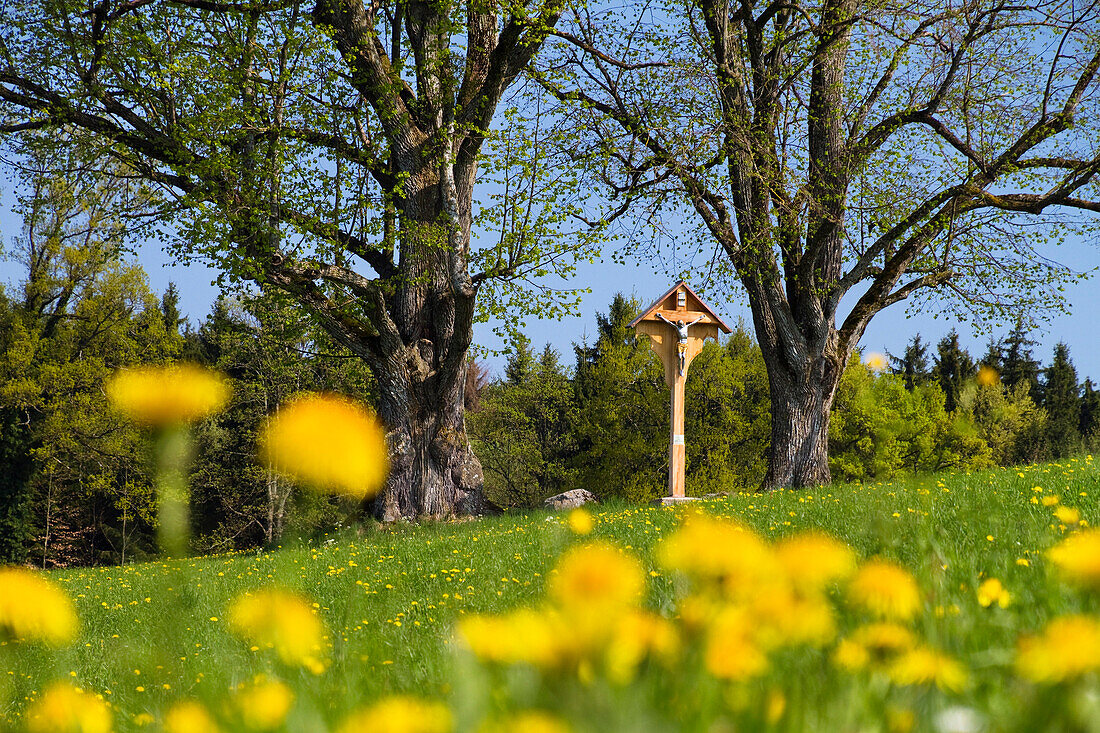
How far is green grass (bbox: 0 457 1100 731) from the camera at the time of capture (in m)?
1.21

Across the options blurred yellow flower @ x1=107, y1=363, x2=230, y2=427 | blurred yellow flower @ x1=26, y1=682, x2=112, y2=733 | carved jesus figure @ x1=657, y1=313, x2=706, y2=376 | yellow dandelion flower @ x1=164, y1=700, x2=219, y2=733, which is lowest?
blurred yellow flower @ x1=26, y1=682, x2=112, y2=733

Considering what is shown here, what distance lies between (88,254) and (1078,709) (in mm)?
26792

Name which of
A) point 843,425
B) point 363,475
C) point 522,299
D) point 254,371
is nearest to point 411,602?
point 363,475

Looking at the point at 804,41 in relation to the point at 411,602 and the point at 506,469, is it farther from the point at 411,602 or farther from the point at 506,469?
the point at 506,469

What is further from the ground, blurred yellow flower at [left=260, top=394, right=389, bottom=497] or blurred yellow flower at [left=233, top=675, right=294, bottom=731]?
blurred yellow flower at [left=260, top=394, right=389, bottom=497]

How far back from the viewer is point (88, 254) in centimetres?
2358

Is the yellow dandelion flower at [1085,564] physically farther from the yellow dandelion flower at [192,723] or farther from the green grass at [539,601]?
the yellow dandelion flower at [192,723]

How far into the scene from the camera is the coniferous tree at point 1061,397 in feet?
121

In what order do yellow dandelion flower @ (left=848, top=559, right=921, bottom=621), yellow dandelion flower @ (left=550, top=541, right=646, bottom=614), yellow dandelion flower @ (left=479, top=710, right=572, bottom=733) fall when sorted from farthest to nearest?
yellow dandelion flower @ (left=848, top=559, right=921, bottom=621) < yellow dandelion flower @ (left=550, top=541, right=646, bottom=614) < yellow dandelion flower @ (left=479, top=710, right=572, bottom=733)

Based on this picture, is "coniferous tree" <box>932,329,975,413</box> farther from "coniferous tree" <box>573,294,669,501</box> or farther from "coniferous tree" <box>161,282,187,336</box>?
"coniferous tree" <box>161,282,187,336</box>

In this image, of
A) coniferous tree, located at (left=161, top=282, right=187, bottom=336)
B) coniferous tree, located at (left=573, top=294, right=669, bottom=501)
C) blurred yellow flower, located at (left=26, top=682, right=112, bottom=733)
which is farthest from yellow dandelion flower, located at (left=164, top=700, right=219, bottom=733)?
coniferous tree, located at (left=161, top=282, right=187, bottom=336)

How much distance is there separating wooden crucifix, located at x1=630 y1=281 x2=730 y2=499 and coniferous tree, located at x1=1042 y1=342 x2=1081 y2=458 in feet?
98.6

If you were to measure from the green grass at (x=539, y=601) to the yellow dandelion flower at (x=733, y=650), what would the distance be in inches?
2.5

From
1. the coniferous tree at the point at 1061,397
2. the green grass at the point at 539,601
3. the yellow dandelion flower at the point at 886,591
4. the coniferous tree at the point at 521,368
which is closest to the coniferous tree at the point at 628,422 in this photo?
the coniferous tree at the point at 521,368
